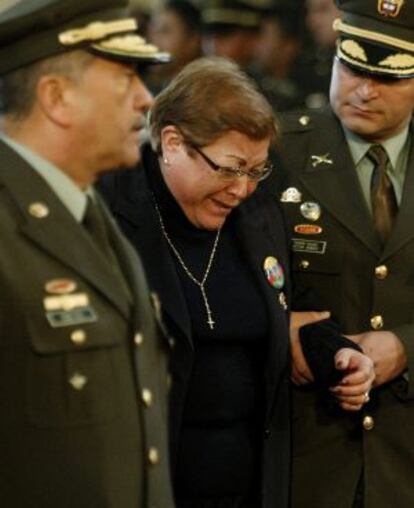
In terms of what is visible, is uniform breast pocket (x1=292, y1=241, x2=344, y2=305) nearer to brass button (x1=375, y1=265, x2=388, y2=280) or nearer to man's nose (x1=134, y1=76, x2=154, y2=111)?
brass button (x1=375, y1=265, x2=388, y2=280)

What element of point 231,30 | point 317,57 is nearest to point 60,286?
point 231,30

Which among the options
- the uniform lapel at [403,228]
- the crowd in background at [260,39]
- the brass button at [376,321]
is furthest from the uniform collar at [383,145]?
the crowd in background at [260,39]

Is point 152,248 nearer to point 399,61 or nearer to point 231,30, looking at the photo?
point 399,61

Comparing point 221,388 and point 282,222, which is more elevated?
point 282,222

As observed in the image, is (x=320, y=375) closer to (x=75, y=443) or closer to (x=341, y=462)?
(x=341, y=462)

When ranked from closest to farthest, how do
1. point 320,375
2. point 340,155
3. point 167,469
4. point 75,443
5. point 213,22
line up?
point 75,443, point 167,469, point 320,375, point 340,155, point 213,22

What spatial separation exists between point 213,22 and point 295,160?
329cm

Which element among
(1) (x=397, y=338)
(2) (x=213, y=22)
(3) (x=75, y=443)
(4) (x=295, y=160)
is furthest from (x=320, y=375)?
(2) (x=213, y=22)

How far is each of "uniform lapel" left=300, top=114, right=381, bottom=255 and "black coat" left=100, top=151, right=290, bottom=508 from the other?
20 cm

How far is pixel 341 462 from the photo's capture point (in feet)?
13.0

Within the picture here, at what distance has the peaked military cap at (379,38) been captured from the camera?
3857 mm

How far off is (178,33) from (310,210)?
3.68 metres

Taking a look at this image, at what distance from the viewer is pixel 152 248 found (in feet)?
11.3

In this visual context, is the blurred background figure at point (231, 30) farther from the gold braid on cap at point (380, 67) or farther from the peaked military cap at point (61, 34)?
the peaked military cap at point (61, 34)
